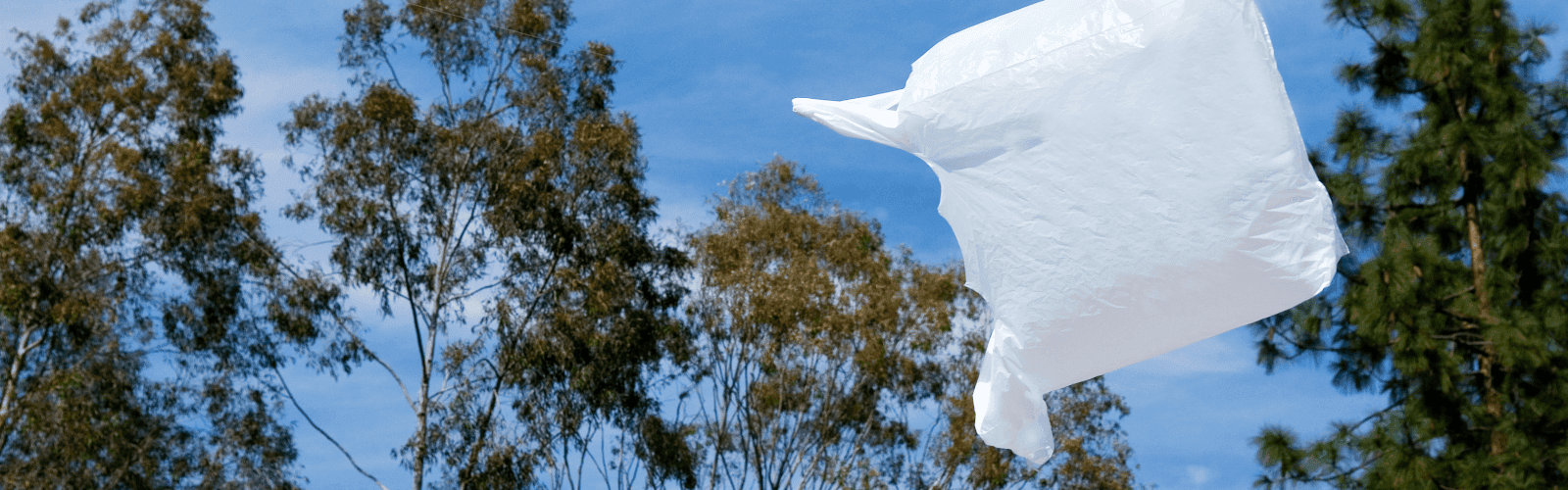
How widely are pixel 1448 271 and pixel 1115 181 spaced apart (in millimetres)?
5155

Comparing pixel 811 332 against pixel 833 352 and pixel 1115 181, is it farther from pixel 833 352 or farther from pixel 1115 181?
pixel 1115 181

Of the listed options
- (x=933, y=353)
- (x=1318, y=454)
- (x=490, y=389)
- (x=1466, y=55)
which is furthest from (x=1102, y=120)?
(x=933, y=353)

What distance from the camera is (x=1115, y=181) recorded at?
309cm

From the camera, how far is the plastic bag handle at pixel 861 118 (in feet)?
11.0

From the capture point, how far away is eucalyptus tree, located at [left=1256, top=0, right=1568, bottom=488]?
22.6 feet

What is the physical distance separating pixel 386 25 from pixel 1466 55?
10.8 meters

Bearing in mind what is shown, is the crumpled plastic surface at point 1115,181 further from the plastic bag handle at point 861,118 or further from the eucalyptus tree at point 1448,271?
the eucalyptus tree at point 1448,271

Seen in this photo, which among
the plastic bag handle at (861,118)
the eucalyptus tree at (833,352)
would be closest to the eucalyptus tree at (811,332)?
the eucalyptus tree at (833,352)

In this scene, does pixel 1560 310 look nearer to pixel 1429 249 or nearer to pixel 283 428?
pixel 1429 249

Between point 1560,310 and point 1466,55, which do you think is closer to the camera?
point 1560,310

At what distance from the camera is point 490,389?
1295 cm

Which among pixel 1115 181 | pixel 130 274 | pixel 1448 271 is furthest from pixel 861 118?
pixel 130 274

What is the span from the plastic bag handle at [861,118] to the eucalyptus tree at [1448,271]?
455cm

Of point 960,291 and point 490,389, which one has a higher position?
point 960,291
